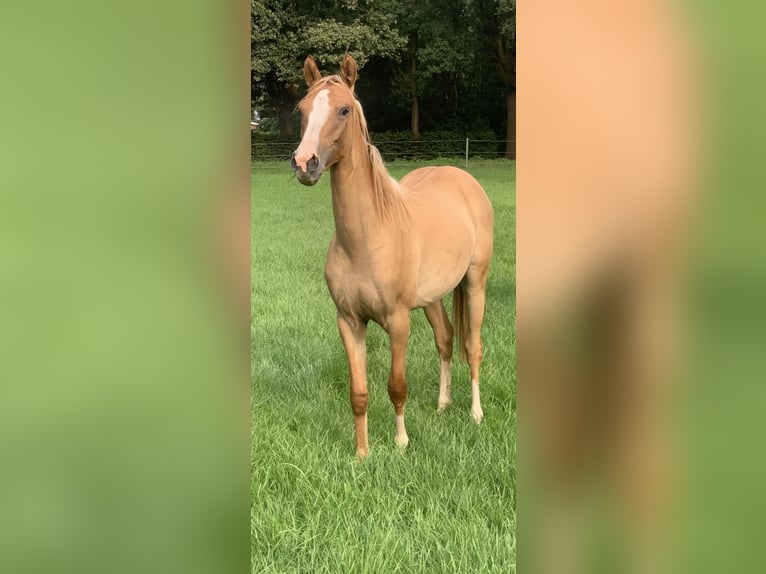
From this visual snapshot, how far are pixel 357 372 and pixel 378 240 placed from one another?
0.55m

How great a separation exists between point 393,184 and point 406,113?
184cm

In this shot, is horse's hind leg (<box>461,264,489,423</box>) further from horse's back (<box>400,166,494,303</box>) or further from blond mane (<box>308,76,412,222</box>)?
blond mane (<box>308,76,412,222</box>)

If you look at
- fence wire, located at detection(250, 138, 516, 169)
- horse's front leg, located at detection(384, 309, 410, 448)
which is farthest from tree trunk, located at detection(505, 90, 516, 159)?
fence wire, located at detection(250, 138, 516, 169)

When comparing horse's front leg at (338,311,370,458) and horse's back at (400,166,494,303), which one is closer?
horse's front leg at (338,311,370,458)

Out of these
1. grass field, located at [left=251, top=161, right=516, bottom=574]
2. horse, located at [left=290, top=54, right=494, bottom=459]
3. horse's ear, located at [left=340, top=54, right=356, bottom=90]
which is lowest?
grass field, located at [left=251, top=161, right=516, bottom=574]

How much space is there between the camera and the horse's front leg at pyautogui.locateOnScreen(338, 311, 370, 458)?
2420 millimetres

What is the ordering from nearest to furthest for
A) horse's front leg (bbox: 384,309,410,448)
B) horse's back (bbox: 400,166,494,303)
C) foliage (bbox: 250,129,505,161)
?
horse's front leg (bbox: 384,309,410,448) < horse's back (bbox: 400,166,494,303) < foliage (bbox: 250,129,505,161)

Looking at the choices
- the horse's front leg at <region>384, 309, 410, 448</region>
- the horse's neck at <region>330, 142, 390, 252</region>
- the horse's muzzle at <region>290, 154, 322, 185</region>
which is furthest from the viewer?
the horse's front leg at <region>384, 309, 410, 448</region>

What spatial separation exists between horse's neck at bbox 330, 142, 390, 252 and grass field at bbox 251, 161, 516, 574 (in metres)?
0.31
